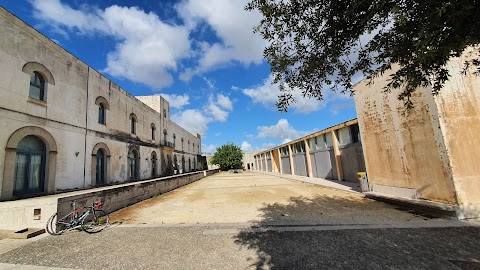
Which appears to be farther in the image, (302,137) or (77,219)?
(302,137)

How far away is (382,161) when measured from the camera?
8883mm

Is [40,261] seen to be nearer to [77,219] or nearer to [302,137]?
[77,219]

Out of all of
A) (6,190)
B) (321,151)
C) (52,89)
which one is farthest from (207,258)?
(321,151)

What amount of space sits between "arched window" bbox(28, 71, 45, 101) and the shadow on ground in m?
10.2

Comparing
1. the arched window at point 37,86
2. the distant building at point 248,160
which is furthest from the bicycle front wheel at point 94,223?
the distant building at point 248,160

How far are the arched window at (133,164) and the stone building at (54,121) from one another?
7cm

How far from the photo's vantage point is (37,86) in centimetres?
901

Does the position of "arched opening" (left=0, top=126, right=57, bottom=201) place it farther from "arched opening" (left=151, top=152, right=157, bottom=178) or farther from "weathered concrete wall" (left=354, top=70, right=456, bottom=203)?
"weathered concrete wall" (left=354, top=70, right=456, bottom=203)

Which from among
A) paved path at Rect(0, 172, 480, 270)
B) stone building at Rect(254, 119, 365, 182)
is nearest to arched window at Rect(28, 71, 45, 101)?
paved path at Rect(0, 172, 480, 270)

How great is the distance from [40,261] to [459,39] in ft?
25.2

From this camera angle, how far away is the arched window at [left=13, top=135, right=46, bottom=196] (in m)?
8.00

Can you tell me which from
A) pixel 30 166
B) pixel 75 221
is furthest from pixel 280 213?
pixel 30 166

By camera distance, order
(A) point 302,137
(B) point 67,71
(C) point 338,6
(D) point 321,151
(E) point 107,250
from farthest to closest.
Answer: (A) point 302,137
(D) point 321,151
(B) point 67,71
(E) point 107,250
(C) point 338,6

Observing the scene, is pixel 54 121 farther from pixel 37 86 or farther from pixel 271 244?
pixel 271 244
